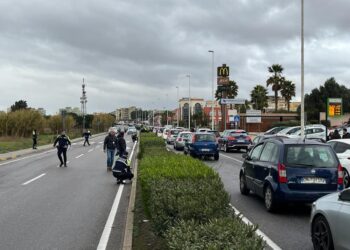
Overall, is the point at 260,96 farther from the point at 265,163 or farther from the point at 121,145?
the point at 265,163

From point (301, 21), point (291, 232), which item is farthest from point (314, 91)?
point (291, 232)

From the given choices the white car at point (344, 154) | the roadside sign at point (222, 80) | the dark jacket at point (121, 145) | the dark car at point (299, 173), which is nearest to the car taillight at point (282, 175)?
the dark car at point (299, 173)

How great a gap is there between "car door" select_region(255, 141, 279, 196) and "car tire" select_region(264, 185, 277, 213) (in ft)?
0.93

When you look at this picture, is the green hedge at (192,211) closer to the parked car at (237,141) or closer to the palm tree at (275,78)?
the parked car at (237,141)

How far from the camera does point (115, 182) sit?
1545cm

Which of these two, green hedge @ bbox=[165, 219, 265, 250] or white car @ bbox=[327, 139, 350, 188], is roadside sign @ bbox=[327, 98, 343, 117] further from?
green hedge @ bbox=[165, 219, 265, 250]

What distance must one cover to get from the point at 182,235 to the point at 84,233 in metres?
4.19

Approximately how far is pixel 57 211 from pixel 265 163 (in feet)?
15.4

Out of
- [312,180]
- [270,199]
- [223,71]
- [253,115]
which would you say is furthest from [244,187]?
[223,71]

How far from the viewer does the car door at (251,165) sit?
11367mm

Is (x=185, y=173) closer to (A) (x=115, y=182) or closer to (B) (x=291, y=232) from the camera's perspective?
(B) (x=291, y=232)

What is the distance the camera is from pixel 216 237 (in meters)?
4.17

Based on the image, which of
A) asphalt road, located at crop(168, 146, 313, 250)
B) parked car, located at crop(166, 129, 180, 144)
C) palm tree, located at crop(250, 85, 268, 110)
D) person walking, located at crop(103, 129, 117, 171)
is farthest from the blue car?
palm tree, located at crop(250, 85, 268, 110)

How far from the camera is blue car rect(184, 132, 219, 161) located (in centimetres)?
2600
